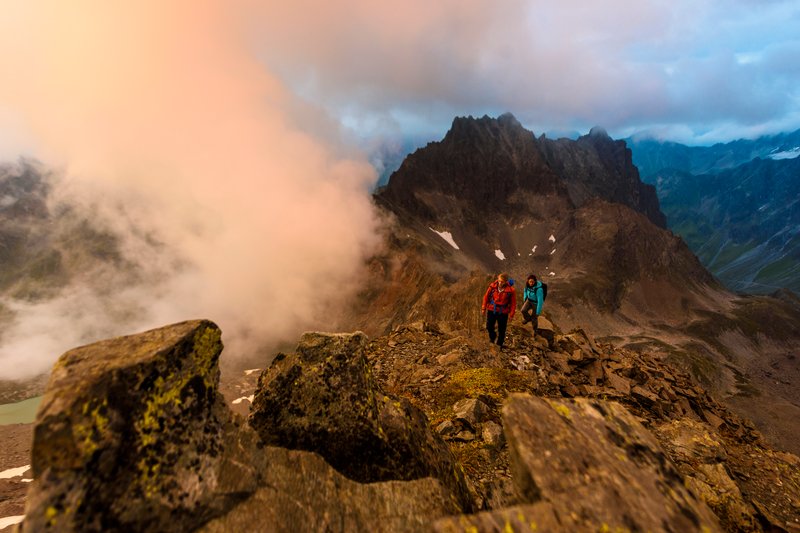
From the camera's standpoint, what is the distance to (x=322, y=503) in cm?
655

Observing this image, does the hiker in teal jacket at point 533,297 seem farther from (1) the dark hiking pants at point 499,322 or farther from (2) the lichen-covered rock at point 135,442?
(2) the lichen-covered rock at point 135,442

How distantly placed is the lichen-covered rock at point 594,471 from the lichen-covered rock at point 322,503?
1.99 meters

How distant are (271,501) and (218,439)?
1481 mm

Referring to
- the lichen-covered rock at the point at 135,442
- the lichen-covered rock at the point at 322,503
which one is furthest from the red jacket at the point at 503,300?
the lichen-covered rock at the point at 135,442

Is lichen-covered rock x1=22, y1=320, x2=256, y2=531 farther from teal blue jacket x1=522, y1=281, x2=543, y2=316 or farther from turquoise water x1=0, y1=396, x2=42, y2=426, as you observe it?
turquoise water x1=0, y1=396, x2=42, y2=426

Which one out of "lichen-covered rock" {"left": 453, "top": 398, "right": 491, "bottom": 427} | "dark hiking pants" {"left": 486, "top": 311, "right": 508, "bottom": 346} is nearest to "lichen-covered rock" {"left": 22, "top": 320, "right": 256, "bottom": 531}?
"lichen-covered rock" {"left": 453, "top": 398, "right": 491, "bottom": 427}

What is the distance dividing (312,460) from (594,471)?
204 inches

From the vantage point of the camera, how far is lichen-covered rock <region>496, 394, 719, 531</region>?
5.26m

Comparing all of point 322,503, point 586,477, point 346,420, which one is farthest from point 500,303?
point 322,503

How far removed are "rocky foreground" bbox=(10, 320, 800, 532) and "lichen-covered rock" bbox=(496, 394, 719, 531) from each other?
2cm

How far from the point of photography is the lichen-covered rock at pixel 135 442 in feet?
16.0

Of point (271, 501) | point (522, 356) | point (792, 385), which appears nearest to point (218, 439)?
point (271, 501)

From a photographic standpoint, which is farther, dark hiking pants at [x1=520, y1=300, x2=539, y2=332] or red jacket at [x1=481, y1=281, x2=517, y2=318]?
dark hiking pants at [x1=520, y1=300, x2=539, y2=332]

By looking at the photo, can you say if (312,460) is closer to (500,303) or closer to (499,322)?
(500,303)
